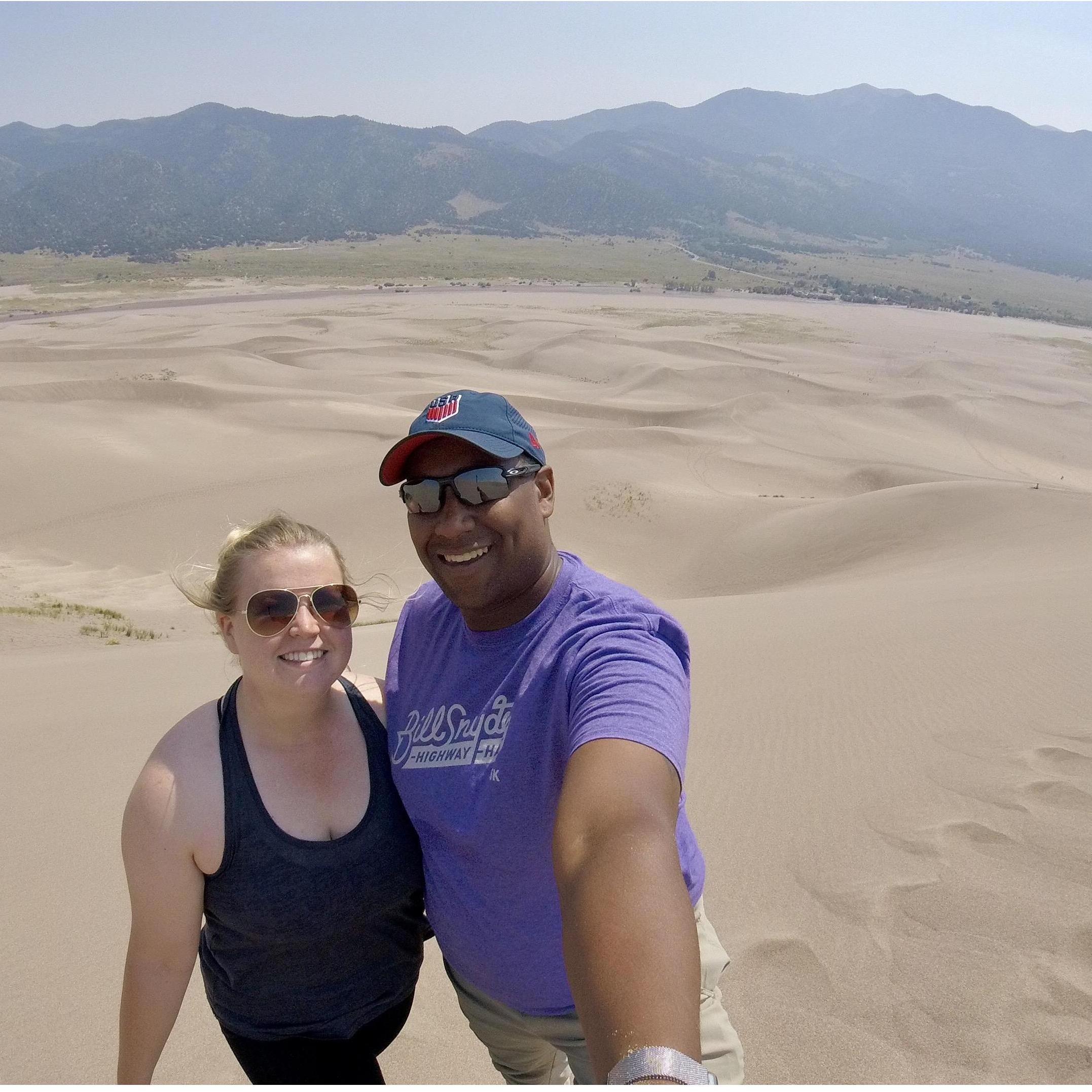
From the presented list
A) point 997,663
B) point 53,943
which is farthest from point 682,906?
point 997,663

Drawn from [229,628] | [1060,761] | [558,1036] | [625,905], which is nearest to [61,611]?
[229,628]

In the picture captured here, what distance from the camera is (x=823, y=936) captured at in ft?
10.9

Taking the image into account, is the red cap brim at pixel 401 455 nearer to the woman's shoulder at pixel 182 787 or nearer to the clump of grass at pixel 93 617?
the woman's shoulder at pixel 182 787

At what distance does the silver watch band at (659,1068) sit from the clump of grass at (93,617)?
938cm

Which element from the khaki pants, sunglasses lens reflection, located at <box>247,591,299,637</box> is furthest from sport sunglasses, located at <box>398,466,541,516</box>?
the khaki pants

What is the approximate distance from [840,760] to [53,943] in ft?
12.3

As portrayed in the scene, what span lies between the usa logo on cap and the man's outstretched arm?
852 millimetres

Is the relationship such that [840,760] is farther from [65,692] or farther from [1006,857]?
[65,692]

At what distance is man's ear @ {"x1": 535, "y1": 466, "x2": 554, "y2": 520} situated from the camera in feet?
7.08

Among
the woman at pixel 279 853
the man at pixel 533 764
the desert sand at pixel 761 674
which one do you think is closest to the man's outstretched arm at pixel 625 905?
the man at pixel 533 764

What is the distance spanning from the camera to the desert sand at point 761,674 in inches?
119

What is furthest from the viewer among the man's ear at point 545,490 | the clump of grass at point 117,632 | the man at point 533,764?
the clump of grass at point 117,632

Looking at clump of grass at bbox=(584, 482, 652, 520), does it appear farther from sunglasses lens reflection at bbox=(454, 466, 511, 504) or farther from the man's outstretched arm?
the man's outstretched arm

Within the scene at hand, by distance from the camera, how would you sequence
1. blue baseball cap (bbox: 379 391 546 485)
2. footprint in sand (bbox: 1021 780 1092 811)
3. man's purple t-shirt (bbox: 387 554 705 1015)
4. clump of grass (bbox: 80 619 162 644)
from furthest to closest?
clump of grass (bbox: 80 619 162 644) → footprint in sand (bbox: 1021 780 1092 811) → blue baseball cap (bbox: 379 391 546 485) → man's purple t-shirt (bbox: 387 554 705 1015)
